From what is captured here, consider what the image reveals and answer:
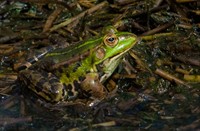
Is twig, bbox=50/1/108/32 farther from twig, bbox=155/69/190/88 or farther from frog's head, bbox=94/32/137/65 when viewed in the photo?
twig, bbox=155/69/190/88

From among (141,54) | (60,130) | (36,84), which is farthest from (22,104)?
(141,54)

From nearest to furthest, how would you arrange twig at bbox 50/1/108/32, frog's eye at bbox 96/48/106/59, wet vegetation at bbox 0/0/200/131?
wet vegetation at bbox 0/0/200/131, frog's eye at bbox 96/48/106/59, twig at bbox 50/1/108/32

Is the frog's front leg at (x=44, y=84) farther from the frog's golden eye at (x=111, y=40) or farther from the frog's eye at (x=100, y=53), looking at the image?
the frog's golden eye at (x=111, y=40)

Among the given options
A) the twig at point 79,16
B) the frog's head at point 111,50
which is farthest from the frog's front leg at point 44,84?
the twig at point 79,16

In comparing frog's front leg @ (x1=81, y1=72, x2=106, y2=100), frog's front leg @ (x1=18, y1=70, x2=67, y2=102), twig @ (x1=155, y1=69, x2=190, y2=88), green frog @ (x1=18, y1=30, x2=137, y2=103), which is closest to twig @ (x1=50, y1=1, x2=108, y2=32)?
green frog @ (x1=18, y1=30, x2=137, y2=103)

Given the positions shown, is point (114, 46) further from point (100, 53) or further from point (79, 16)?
point (79, 16)

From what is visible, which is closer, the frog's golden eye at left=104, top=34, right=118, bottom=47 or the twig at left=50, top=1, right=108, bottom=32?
the frog's golden eye at left=104, top=34, right=118, bottom=47

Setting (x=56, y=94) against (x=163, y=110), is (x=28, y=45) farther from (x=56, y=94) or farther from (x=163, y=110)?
(x=163, y=110)

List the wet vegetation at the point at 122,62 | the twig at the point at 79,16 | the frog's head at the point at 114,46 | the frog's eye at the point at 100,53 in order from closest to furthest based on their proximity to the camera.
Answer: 1. the wet vegetation at the point at 122,62
2. the frog's head at the point at 114,46
3. the frog's eye at the point at 100,53
4. the twig at the point at 79,16

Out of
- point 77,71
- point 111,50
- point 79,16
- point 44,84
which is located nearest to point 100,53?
point 111,50
